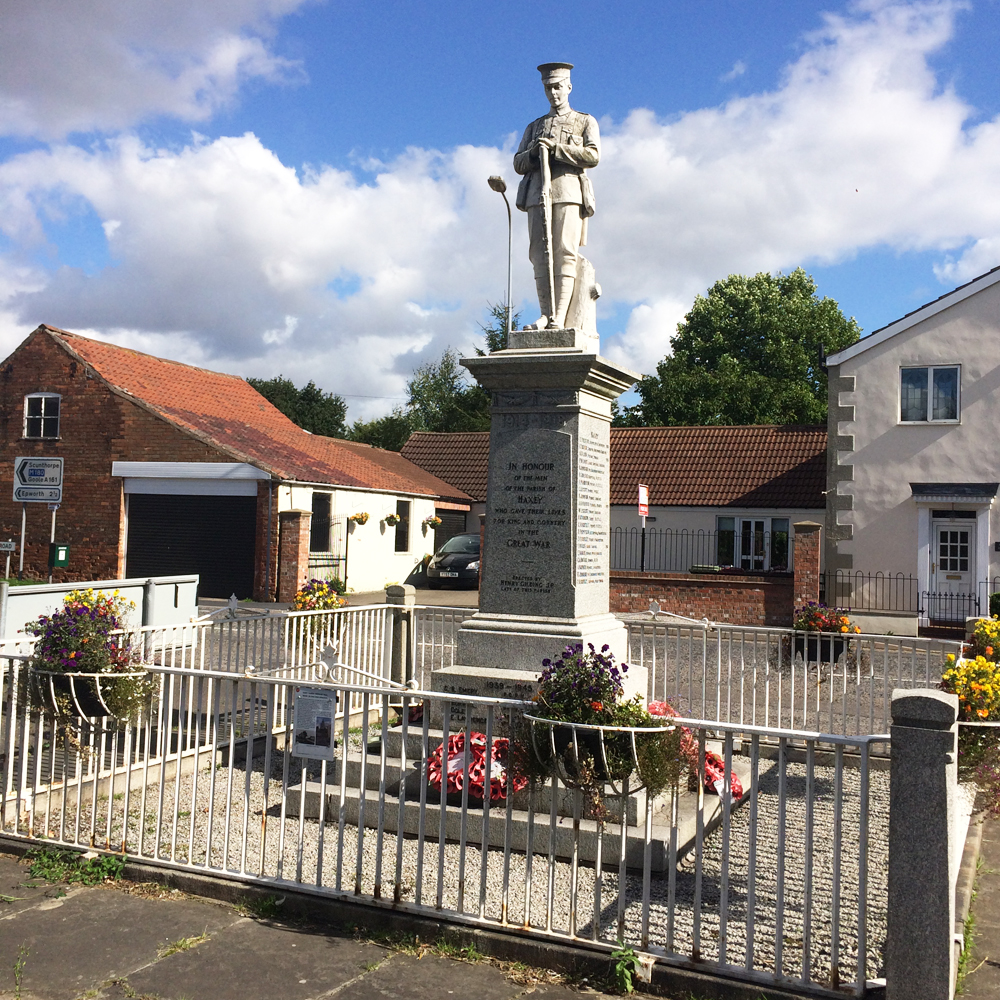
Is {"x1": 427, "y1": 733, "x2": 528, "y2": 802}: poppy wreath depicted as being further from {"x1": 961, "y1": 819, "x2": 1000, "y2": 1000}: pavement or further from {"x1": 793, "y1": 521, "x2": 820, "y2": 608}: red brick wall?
{"x1": 793, "y1": 521, "x2": 820, "y2": 608}: red brick wall

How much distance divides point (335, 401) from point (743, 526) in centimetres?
3542

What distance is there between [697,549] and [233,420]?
45.4ft

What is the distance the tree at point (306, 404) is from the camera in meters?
57.8

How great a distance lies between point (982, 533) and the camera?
70.3 feet

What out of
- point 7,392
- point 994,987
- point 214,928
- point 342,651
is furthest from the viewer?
point 7,392

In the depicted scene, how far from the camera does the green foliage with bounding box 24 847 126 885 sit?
18.1ft

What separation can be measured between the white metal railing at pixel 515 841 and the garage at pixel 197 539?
1693 centimetres

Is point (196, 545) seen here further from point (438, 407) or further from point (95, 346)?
point (438, 407)

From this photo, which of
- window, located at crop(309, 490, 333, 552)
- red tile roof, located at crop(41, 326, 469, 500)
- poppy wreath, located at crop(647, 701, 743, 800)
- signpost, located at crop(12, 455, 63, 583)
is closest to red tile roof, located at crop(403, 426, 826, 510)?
red tile roof, located at crop(41, 326, 469, 500)

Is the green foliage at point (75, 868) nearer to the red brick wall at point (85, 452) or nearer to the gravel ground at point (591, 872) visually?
the gravel ground at point (591, 872)

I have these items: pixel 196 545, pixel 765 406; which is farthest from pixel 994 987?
pixel 765 406

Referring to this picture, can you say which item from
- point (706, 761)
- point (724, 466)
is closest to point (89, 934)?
point (706, 761)

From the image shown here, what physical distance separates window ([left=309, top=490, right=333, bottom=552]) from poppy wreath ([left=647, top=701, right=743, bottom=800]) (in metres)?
19.8

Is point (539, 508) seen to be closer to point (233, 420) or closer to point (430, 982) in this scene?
point (430, 982)
